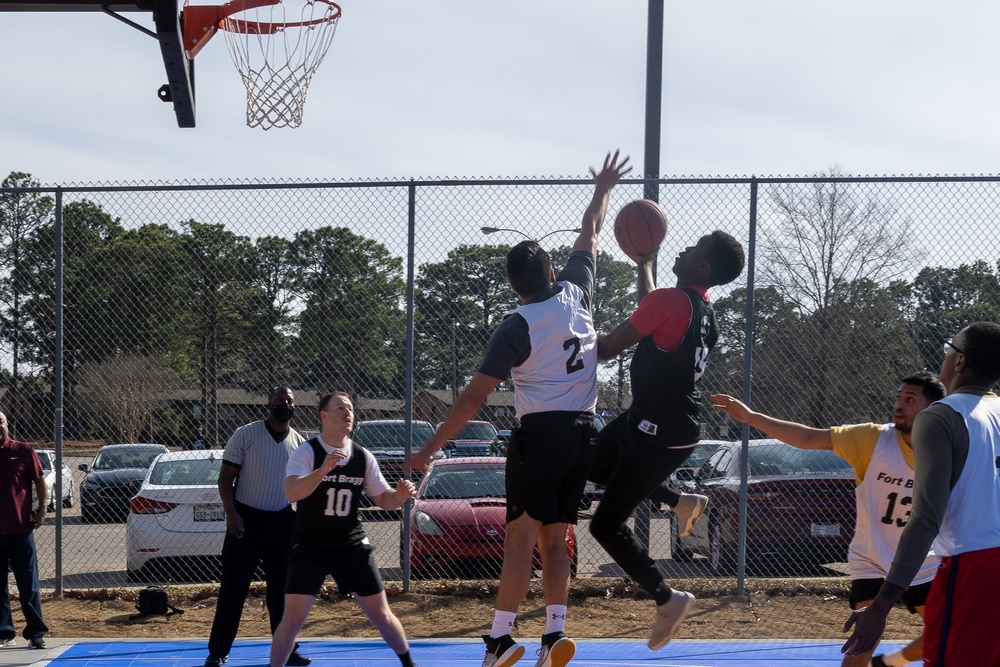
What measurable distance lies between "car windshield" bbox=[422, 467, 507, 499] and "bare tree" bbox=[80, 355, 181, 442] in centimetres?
271

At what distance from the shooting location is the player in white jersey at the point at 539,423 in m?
5.48

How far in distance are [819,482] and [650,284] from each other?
5.21 meters

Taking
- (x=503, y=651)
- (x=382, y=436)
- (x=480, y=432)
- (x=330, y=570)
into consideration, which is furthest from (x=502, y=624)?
(x=480, y=432)

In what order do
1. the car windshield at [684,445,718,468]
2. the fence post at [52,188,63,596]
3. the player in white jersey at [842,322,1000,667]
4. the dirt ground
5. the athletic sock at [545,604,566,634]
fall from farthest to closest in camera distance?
the car windshield at [684,445,718,468] < the fence post at [52,188,63,596] < the dirt ground < the athletic sock at [545,604,566,634] < the player in white jersey at [842,322,1000,667]

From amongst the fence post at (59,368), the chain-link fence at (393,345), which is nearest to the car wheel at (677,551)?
the chain-link fence at (393,345)

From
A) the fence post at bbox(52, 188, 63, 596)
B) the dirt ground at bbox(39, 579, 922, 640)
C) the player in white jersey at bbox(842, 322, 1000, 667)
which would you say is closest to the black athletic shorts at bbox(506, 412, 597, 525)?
the player in white jersey at bbox(842, 322, 1000, 667)

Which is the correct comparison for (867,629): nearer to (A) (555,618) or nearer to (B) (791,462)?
(A) (555,618)

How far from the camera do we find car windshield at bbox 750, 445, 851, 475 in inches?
408

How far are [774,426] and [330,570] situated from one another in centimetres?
293

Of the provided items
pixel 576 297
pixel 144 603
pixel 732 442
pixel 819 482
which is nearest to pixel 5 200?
pixel 144 603

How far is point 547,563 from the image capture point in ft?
19.0

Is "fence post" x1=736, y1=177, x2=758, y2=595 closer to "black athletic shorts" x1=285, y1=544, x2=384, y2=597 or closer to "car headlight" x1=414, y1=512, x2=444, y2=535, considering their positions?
"car headlight" x1=414, y1=512, x2=444, y2=535

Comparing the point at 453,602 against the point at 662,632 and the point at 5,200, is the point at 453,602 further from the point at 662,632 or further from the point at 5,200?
the point at 5,200

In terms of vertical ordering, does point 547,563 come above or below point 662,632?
above
